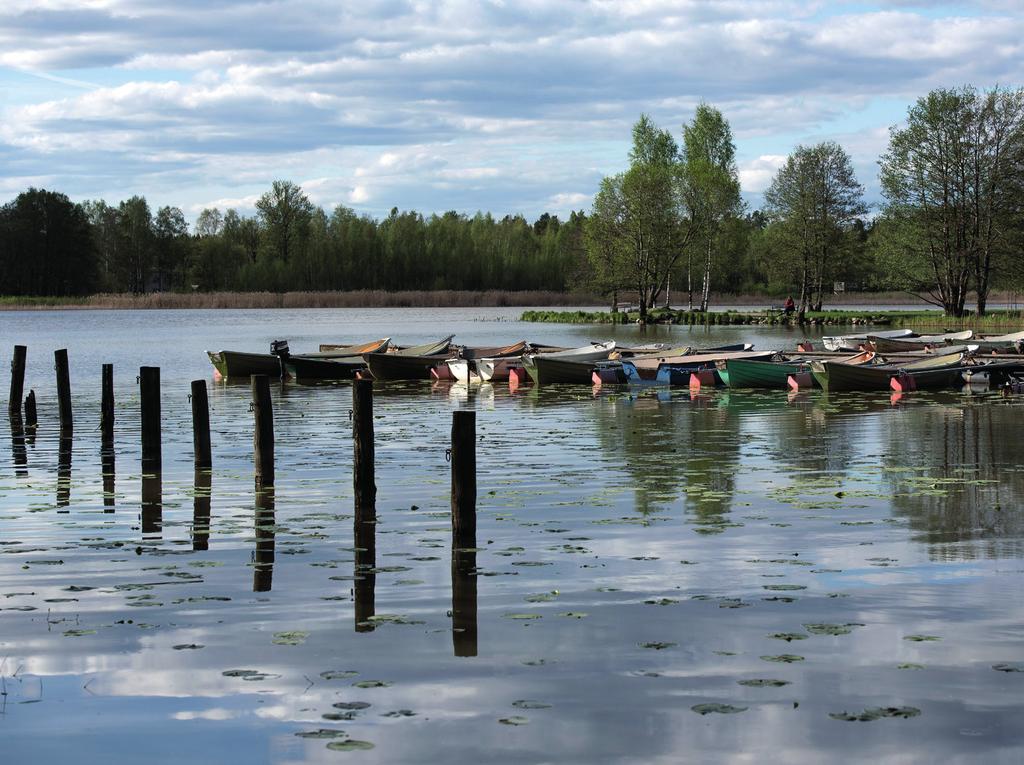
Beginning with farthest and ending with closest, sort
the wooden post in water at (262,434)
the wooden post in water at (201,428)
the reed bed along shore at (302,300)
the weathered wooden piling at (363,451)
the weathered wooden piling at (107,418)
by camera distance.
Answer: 1. the reed bed along shore at (302,300)
2. the weathered wooden piling at (107,418)
3. the wooden post in water at (201,428)
4. the wooden post in water at (262,434)
5. the weathered wooden piling at (363,451)

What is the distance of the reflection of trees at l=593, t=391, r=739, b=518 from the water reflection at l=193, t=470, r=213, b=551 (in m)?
4.67

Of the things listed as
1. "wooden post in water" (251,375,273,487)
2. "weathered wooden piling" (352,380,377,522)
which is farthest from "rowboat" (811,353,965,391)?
"weathered wooden piling" (352,380,377,522)

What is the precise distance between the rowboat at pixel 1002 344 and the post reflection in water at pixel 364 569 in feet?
99.1

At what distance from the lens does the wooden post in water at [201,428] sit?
18031mm

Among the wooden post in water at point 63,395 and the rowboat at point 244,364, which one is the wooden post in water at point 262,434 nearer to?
the wooden post in water at point 63,395

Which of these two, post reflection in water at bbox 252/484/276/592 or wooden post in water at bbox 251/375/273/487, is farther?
wooden post in water at bbox 251/375/273/487

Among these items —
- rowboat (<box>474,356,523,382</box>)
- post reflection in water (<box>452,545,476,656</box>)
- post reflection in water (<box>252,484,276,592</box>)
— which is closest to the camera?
post reflection in water (<box>452,545,476,656</box>)

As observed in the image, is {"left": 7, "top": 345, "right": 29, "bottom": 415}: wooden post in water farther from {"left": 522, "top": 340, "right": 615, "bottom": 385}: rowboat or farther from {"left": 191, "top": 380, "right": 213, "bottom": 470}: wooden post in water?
{"left": 522, "top": 340, "right": 615, "bottom": 385}: rowboat

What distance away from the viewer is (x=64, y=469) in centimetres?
1870

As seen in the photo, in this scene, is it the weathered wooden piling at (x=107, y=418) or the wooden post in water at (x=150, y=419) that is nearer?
the wooden post in water at (x=150, y=419)

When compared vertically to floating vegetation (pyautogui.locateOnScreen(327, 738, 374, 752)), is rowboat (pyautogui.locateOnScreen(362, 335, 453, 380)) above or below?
above

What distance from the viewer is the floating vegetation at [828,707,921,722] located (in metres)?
7.34

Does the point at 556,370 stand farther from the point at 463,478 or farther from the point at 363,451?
the point at 463,478

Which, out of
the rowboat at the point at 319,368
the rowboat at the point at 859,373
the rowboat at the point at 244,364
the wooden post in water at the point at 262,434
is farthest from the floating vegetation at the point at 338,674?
the rowboat at the point at 244,364
